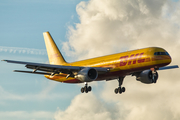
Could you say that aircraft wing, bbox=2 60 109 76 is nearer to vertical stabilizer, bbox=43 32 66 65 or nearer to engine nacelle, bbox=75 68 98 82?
engine nacelle, bbox=75 68 98 82

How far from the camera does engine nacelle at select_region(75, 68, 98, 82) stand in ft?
157

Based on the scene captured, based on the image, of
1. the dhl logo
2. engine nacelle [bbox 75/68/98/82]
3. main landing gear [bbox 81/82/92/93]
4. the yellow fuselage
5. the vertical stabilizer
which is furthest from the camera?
the vertical stabilizer

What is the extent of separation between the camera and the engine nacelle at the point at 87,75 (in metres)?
47.8

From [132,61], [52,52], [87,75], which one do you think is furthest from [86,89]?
[52,52]

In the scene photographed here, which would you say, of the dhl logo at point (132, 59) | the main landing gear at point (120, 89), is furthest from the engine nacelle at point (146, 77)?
the dhl logo at point (132, 59)

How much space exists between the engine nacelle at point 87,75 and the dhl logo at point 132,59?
4.62 m

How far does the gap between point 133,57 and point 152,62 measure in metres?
3.08

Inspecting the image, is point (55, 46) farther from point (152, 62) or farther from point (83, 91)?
point (152, 62)

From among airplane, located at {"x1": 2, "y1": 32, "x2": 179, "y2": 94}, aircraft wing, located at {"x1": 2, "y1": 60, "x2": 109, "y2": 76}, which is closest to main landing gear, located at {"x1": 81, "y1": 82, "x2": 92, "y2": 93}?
airplane, located at {"x1": 2, "y1": 32, "x2": 179, "y2": 94}

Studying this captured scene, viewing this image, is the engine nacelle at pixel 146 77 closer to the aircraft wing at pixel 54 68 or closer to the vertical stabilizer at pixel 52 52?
the aircraft wing at pixel 54 68

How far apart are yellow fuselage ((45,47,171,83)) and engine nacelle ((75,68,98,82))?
1.53 meters

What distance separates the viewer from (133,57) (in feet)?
153

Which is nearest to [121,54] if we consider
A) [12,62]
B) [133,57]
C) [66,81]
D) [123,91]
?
[133,57]

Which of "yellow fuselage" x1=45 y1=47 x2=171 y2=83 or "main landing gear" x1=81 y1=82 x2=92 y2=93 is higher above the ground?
"yellow fuselage" x1=45 y1=47 x2=171 y2=83
